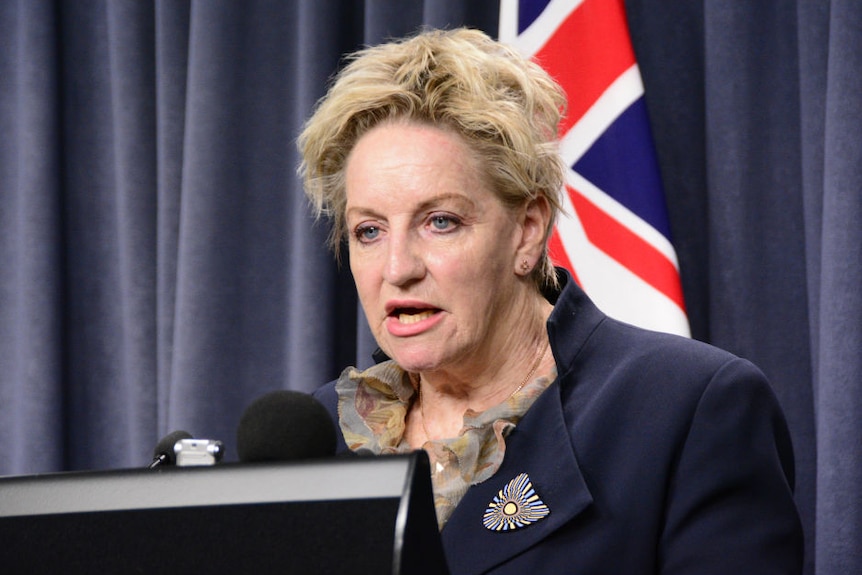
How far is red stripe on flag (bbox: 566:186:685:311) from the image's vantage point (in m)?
2.10

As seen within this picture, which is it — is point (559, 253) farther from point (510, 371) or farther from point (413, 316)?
point (413, 316)

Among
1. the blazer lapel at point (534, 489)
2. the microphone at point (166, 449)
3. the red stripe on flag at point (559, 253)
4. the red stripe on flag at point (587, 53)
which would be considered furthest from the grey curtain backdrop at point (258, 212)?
the microphone at point (166, 449)

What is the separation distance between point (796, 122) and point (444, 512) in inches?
47.3

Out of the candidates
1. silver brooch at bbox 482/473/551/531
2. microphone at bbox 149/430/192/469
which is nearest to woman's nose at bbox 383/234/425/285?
silver brooch at bbox 482/473/551/531

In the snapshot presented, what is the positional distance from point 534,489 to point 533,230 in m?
0.43

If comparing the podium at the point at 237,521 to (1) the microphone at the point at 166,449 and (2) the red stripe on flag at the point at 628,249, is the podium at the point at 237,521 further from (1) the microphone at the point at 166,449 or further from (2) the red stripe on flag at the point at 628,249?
(2) the red stripe on flag at the point at 628,249

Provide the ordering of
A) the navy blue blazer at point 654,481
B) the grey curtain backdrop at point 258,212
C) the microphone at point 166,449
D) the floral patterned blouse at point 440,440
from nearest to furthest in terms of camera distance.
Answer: the microphone at point 166,449 < the navy blue blazer at point 654,481 < the floral patterned blouse at point 440,440 < the grey curtain backdrop at point 258,212

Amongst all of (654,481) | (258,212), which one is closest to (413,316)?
(654,481)

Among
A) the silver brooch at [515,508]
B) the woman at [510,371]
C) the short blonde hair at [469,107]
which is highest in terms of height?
the short blonde hair at [469,107]

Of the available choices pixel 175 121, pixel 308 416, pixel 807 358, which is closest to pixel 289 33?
pixel 175 121

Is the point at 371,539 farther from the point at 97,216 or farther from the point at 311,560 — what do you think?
the point at 97,216

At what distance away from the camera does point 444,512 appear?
143 centimetres

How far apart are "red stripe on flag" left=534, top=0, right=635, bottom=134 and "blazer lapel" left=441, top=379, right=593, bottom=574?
0.88m

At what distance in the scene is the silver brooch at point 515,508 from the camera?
4.38 feet
